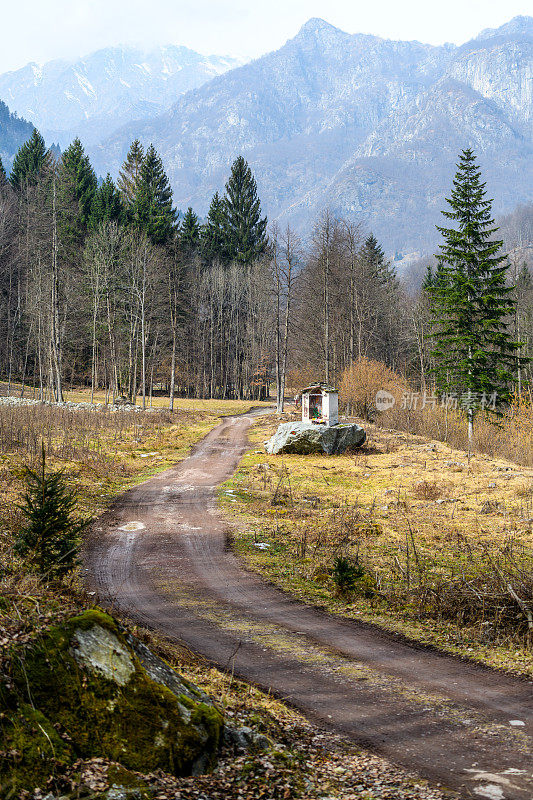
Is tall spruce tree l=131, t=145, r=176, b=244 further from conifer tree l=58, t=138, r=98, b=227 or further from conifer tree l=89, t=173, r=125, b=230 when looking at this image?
conifer tree l=58, t=138, r=98, b=227

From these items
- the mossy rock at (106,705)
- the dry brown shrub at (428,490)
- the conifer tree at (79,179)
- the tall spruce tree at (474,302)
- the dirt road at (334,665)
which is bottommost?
the dirt road at (334,665)

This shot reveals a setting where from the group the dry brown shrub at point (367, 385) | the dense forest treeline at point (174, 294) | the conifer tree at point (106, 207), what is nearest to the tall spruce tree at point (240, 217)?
the dense forest treeline at point (174, 294)

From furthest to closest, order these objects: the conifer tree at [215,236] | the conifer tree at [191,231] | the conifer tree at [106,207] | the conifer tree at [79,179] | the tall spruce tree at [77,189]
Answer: the conifer tree at [215,236] → the conifer tree at [191,231] → the conifer tree at [79,179] → the conifer tree at [106,207] → the tall spruce tree at [77,189]

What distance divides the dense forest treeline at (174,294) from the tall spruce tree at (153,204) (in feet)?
0.50

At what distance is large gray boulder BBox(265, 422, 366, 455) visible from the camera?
86.5ft

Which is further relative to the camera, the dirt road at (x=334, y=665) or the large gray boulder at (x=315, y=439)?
the large gray boulder at (x=315, y=439)

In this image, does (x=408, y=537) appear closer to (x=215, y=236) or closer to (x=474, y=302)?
(x=474, y=302)

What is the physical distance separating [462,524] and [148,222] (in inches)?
2086

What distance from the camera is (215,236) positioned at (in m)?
71.4

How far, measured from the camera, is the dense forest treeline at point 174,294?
46000mm

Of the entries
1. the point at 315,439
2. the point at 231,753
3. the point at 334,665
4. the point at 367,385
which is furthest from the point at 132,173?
the point at 231,753

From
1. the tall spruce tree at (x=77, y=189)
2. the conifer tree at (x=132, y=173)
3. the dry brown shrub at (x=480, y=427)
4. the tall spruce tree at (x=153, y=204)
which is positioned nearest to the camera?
the dry brown shrub at (x=480, y=427)

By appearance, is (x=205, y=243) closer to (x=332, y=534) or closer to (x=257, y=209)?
Result: (x=257, y=209)

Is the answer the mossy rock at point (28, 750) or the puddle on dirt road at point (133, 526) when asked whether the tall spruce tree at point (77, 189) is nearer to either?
the puddle on dirt road at point (133, 526)
